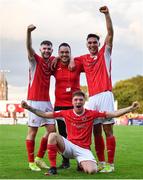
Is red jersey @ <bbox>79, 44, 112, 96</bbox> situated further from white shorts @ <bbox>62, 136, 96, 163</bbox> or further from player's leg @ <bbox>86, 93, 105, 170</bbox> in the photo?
white shorts @ <bbox>62, 136, 96, 163</bbox>

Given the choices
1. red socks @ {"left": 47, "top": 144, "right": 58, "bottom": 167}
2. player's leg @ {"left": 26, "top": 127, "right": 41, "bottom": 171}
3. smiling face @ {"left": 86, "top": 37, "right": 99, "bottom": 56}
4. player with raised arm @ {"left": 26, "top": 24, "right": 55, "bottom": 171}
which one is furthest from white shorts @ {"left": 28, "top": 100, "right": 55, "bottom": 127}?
smiling face @ {"left": 86, "top": 37, "right": 99, "bottom": 56}

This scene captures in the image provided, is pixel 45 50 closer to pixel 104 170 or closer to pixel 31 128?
pixel 31 128

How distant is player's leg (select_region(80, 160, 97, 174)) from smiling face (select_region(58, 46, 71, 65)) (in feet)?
6.03

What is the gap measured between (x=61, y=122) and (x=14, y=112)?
186ft

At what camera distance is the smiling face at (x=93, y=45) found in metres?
8.20

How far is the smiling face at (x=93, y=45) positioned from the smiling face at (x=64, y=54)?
1.32 feet

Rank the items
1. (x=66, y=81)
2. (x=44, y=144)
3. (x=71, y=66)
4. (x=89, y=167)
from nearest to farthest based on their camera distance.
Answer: (x=89, y=167) → (x=71, y=66) → (x=66, y=81) → (x=44, y=144)

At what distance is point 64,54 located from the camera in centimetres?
854

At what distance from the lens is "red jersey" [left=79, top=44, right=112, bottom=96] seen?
817 cm

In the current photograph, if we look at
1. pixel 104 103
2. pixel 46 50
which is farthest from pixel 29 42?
pixel 104 103

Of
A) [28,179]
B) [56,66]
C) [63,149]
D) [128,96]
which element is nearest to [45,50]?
[56,66]

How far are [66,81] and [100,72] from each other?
2.47 ft

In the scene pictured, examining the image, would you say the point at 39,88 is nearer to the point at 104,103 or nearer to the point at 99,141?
the point at 104,103

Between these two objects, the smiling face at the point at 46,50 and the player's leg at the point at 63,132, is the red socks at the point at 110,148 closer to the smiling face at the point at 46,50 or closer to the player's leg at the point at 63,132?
the player's leg at the point at 63,132
